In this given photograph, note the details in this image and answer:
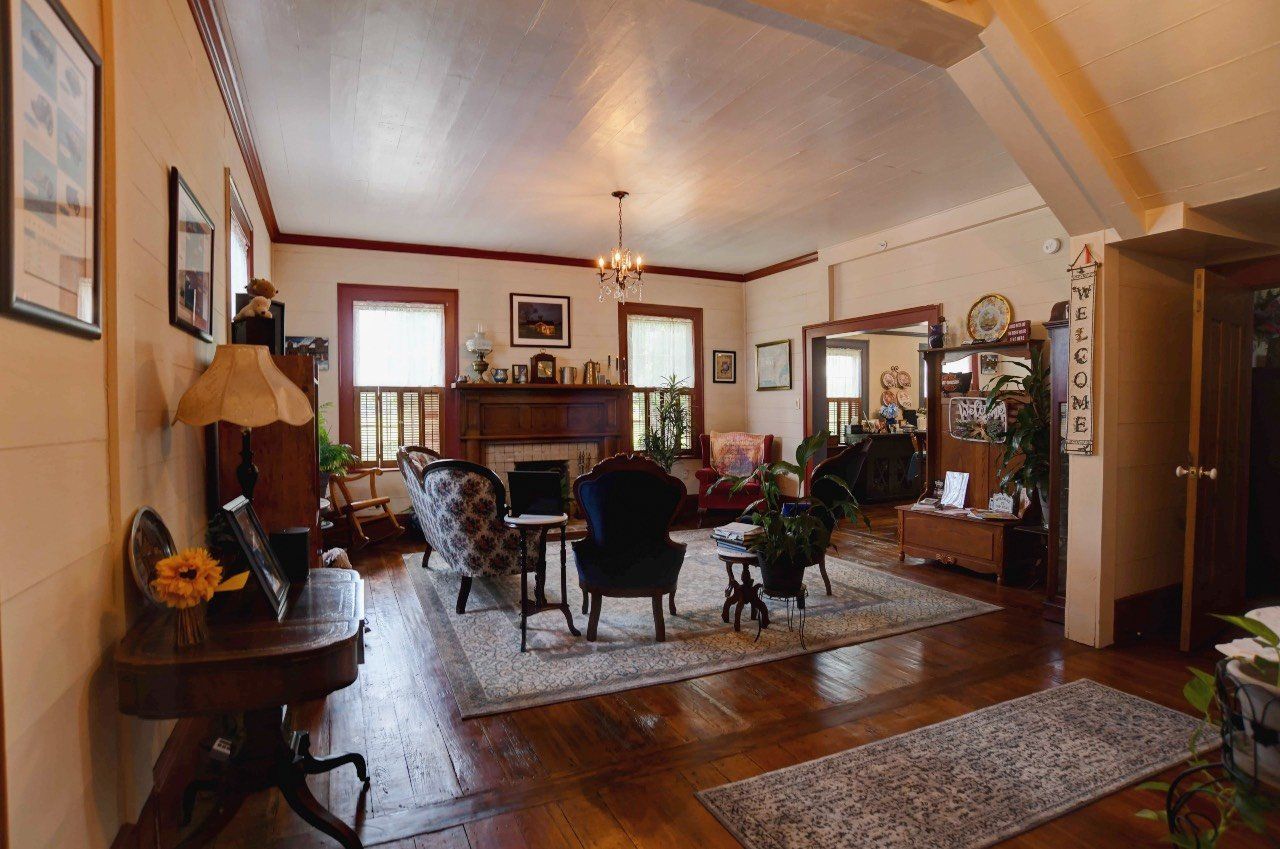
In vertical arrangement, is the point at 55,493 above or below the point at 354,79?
below

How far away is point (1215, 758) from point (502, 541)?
3470mm

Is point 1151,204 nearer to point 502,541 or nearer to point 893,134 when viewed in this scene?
point 893,134

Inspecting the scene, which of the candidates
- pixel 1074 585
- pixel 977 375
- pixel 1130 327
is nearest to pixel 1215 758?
pixel 1074 585

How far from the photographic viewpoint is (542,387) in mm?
7270

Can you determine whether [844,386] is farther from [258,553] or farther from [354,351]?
[258,553]

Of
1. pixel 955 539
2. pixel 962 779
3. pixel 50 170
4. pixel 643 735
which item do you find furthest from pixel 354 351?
pixel 962 779

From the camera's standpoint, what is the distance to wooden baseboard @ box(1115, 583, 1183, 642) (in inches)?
142

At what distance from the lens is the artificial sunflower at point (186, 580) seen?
63.2 inches

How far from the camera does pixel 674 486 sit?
11.1 feet

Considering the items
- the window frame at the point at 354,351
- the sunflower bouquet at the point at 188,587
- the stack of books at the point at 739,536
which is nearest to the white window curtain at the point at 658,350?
the window frame at the point at 354,351

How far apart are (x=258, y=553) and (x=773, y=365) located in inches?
270

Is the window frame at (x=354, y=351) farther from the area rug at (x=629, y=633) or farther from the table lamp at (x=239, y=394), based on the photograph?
the table lamp at (x=239, y=394)

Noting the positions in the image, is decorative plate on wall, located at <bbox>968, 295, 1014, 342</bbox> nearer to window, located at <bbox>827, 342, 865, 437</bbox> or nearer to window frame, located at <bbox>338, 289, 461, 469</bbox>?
window, located at <bbox>827, 342, 865, 437</bbox>

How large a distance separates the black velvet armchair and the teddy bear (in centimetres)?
174
